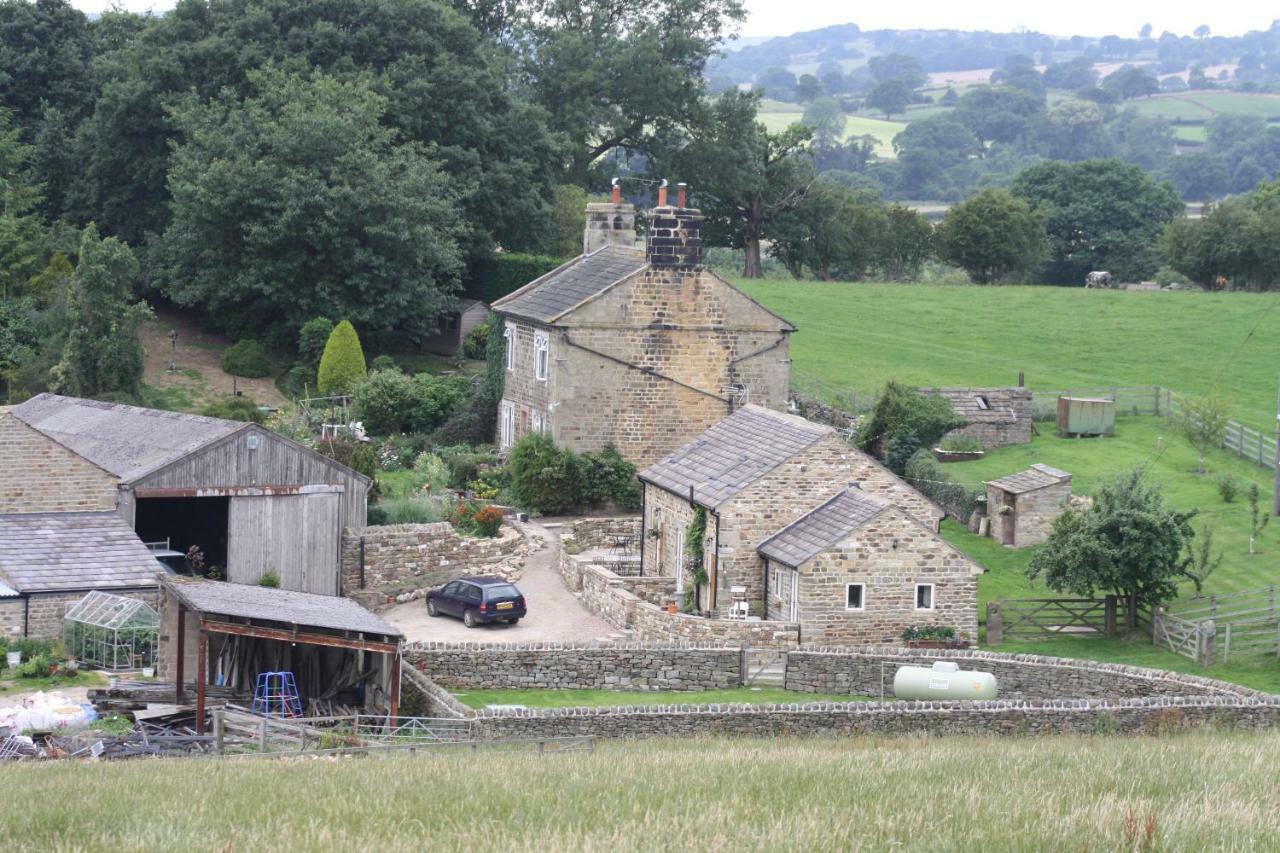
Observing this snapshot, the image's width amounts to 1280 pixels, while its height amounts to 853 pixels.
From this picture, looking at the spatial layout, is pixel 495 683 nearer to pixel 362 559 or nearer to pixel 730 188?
pixel 362 559

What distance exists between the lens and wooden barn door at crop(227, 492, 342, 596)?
40156 millimetres

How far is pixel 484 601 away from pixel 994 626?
10.0 meters

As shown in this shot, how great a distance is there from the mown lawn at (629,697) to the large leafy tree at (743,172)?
52914 mm

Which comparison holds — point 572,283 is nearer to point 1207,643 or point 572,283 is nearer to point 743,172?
point 1207,643

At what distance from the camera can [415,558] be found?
41.8 meters

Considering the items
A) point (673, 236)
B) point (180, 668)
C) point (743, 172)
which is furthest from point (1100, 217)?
point (180, 668)

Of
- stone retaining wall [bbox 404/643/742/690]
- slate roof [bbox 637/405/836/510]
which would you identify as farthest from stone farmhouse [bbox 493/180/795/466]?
stone retaining wall [bbox 404/643/742/690]

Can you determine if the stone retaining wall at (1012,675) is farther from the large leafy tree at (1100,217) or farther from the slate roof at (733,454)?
the large leafy tree at (1100,217)

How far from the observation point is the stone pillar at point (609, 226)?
2108 inches

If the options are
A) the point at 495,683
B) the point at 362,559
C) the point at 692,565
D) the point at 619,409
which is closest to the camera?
the point at 495,683

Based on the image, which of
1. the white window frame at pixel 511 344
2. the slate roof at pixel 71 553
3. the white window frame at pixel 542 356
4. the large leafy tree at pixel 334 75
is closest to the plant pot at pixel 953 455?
the white window frame at pixel 542 356

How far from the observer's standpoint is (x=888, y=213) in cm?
9131

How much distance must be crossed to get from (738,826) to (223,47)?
182 ft

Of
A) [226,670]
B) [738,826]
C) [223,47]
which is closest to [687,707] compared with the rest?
[226,670]
